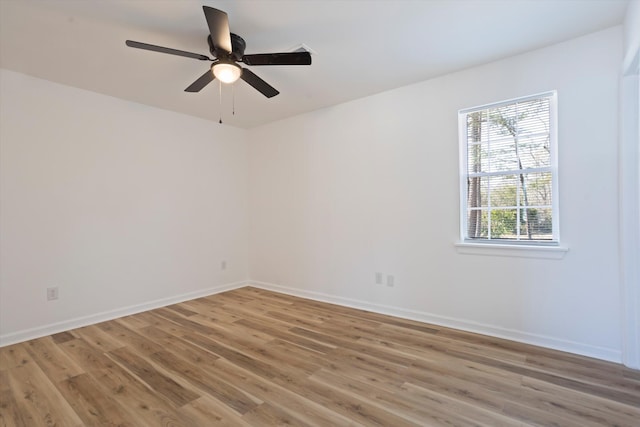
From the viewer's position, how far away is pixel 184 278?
4277 mm

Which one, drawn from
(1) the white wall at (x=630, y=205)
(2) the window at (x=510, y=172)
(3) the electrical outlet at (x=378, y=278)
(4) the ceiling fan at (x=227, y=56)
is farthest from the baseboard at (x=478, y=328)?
(4) the ceiling fan at (x=227, y=56)

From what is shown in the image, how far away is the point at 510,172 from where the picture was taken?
2.89 metres

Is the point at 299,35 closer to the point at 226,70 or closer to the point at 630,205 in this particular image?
the point at 226,70

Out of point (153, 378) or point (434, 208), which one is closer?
point (153, 378)

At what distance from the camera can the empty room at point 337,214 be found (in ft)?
6.82

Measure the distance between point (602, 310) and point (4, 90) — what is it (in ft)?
18.3

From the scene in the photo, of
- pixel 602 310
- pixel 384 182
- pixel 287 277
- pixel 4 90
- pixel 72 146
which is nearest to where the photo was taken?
pixel 602 310

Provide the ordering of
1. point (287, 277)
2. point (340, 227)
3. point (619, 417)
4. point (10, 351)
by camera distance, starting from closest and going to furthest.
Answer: point (619, 417) → point (10, 351) → point (340, 227) → point (287, 277)

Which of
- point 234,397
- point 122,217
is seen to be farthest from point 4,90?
point 234,397

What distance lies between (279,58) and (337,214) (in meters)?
2.19

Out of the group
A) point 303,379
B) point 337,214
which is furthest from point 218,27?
point 337,214

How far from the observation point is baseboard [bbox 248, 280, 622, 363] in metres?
2.45

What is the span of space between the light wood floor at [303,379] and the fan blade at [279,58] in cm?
228

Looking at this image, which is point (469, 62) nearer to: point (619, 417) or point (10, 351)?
point (619, 417)
